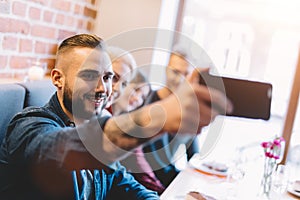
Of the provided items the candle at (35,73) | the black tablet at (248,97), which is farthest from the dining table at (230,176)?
the candle at (35,73)

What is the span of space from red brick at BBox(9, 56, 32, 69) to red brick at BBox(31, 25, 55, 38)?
0.08 meters

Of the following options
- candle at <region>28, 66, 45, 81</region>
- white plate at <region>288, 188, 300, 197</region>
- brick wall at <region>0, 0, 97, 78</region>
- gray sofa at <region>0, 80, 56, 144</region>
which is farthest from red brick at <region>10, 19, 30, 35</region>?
white plate at <region>288, 188, 300, 197</region>

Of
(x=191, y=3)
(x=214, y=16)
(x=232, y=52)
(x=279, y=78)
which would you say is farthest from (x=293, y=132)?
(x=191, y=3)

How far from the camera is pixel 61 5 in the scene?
1.22 metres

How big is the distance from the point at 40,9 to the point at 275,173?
963 mm

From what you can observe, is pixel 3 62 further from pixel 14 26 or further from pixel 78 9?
pixel 78 9

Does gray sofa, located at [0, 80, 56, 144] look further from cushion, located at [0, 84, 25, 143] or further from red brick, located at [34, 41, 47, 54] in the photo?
red brick, located at [34, 41, 47, 54]

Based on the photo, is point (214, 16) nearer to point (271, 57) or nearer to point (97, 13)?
point (271, 57)

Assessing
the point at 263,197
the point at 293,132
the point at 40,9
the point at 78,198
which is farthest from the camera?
the point at 293,132

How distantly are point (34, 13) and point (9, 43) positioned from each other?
0.14 metres

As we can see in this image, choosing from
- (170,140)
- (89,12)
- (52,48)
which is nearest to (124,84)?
(170,140)

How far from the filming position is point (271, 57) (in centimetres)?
192

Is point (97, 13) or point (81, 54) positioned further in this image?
point (97, 13)

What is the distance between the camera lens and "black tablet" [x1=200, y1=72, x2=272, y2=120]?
0.66 meters
